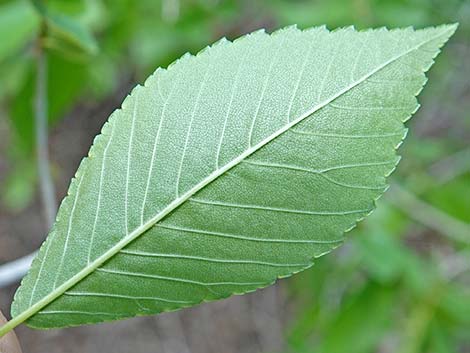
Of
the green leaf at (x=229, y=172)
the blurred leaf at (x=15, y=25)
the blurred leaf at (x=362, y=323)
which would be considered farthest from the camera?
the blurred leaf at (x=362, y=323)

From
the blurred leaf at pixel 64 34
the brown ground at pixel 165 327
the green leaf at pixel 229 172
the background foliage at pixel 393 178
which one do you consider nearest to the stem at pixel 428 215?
the background foliage at pixel 393 178

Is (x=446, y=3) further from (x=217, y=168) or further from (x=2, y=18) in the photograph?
(x=217, y=168)

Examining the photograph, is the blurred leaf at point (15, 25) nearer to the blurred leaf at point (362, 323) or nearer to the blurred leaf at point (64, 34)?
the blurred leaf at point (64, 34)

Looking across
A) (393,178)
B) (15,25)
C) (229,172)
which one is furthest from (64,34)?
(393,178)

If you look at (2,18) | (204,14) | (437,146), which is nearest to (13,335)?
(2,18)

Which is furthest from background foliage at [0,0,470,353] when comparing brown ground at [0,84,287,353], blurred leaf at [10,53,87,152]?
brown ground at [0,84,287,353]

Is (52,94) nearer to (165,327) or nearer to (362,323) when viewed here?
(362,323)

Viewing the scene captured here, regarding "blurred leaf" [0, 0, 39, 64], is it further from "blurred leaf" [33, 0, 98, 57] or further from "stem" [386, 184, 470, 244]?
"stem" [386, 184, 470, 244]

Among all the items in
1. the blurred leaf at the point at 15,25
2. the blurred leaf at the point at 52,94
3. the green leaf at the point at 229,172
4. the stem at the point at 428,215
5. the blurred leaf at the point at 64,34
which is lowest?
the green leaf at the point at 229,172
